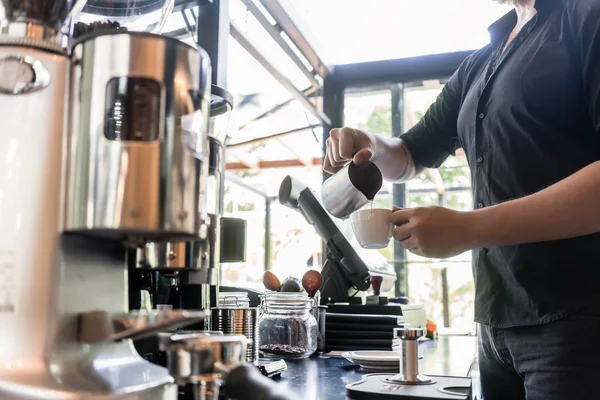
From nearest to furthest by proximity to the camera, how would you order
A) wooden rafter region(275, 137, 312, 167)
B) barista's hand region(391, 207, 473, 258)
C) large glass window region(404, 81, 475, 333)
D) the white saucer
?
barista's hand region(391, 207, 473, 258)
the white saucer
large glass window region(404, 81, 475, 333)
wooden rafter region(275, 137, 312, 167)

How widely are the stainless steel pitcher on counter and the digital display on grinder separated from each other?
75 cm

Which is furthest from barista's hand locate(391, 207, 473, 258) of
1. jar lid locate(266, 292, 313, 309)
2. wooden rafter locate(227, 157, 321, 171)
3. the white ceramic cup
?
wooden rafter locate(227, 157, 321, 171)

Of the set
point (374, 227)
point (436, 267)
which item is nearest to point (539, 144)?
point (374, 227)

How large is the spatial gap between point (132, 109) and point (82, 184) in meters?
0.08

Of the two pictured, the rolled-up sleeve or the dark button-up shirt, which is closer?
the dark button-up shirt

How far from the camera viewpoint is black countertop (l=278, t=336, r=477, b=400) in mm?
844

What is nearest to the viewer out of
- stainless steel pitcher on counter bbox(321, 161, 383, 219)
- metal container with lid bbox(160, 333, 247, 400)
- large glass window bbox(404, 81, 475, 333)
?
metal container with lid bbox(160, 333, 247, 400)

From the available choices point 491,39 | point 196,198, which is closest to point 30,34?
point 196,198

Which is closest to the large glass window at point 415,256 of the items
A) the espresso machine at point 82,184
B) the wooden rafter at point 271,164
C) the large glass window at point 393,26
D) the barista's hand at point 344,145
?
the large glass window at point 393,26

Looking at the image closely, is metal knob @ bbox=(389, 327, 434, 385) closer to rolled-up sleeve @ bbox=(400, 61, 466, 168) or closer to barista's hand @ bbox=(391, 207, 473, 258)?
barista's hand @ bbox=(391, 207, 473, 258)

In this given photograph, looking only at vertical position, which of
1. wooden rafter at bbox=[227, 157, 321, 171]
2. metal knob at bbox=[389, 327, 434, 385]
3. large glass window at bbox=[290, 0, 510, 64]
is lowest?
metal knob at bbox=[389, 327, 434, 385]

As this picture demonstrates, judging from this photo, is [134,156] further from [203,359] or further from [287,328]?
[287,328]

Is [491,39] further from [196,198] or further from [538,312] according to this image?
→ [196,198]

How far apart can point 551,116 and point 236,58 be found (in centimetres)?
188
